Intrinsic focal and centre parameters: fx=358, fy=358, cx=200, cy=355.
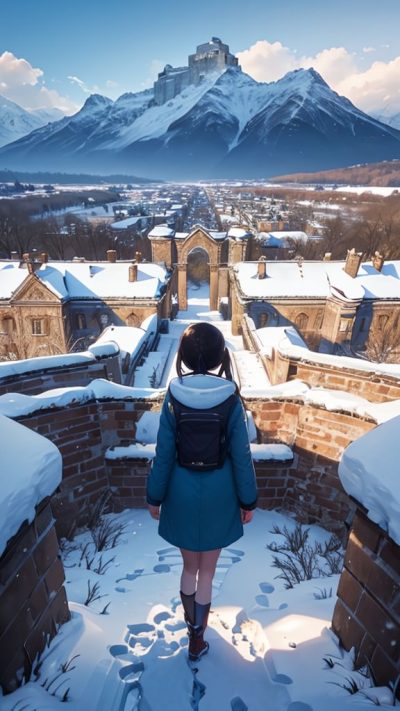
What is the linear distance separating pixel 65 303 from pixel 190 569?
2108 centimetres

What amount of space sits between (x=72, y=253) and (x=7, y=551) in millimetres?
46550

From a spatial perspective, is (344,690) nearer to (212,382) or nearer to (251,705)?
(251,705)

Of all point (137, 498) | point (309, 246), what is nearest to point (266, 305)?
point (137, 498)

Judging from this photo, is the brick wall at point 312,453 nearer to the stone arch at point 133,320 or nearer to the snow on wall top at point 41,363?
the snow on wall top at point 41,363

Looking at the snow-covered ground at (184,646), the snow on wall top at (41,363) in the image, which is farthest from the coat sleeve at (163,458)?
the snow on wall top at (41,363)

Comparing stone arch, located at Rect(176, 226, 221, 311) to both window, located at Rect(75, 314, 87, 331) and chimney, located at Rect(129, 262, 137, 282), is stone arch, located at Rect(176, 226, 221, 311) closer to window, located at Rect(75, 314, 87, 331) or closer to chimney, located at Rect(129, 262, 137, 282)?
chimney, located at Rect(129, 262, 137, 282)

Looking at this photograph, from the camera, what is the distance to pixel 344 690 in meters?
2.13

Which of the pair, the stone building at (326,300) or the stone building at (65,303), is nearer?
the stone building at (65,303)

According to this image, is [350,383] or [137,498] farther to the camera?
Result: [350,383]

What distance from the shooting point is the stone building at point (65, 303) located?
21031mm

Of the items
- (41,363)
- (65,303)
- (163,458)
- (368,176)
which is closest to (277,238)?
(65,303)

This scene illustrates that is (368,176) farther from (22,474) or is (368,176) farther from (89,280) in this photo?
(22,474)

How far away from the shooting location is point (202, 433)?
2322 millimetres

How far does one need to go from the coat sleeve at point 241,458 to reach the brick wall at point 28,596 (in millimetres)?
1267
